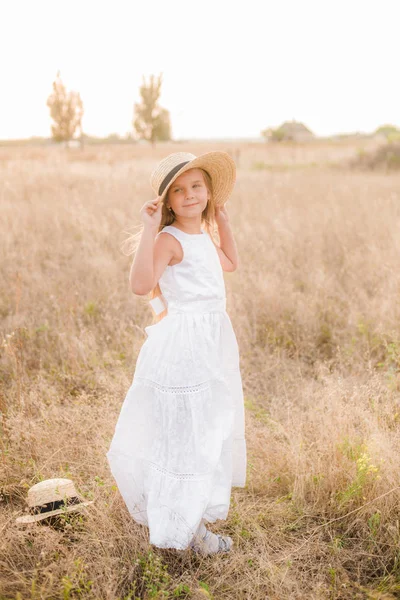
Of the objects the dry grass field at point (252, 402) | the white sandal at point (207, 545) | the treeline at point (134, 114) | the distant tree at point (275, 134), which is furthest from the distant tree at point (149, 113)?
the white sandal at point (207, 545)

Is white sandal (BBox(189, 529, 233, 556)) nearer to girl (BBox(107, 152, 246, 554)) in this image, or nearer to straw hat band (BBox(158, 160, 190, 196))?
girl (BBox(107, 152, 246, 554))

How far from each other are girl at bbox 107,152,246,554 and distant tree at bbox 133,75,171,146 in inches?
1012

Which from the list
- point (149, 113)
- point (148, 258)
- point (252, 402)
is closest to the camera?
point (148, 258)

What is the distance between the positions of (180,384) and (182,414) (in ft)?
0.41

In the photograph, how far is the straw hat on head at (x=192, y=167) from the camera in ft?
6.68

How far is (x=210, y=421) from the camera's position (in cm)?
210

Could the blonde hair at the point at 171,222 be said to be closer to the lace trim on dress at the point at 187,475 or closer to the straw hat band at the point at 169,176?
the straw hat band at the point at 169,176

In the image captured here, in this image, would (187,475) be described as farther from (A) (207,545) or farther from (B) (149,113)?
(B) (149,113)

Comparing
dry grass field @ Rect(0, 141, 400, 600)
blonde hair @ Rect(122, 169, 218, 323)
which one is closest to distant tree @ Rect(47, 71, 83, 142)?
dry grass field @ Rect(0, 141, 400, 600)

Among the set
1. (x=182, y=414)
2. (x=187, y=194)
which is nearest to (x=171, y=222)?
(x=187, y=194)

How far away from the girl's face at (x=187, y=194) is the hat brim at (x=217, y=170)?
0.13ft

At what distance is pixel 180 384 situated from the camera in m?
2.04

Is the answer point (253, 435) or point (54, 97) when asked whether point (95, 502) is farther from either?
point (54, 97)

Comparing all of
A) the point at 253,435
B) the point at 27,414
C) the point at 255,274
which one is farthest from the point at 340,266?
the point at 27,414
